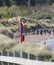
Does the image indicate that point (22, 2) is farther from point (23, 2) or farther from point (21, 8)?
point (21, 8)

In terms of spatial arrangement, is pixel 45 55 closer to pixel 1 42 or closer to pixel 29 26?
pixel 1 42

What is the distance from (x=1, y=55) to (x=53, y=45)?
1.97m

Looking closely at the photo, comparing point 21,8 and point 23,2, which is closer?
point 21,8

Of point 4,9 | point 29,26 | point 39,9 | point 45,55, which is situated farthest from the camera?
point 39,9

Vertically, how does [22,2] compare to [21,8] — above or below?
below

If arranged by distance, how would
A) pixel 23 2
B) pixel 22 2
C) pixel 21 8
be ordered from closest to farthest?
1. pixel 21 8
2. pixel 22 2
3. pixel 23 2

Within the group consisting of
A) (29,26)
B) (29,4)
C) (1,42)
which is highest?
(1,42)

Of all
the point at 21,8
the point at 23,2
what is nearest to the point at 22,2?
the point at 23,2

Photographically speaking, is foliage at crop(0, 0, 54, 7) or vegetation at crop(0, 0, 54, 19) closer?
vegetation at crop(0, 0, 54, 19)

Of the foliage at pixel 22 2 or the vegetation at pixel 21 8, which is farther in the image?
the foliage at pixel 22 2

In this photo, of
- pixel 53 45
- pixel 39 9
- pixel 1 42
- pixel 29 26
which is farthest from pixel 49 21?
pixel 53 45

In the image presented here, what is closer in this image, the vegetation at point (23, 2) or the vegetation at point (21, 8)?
the vegetation at point (21, 8)

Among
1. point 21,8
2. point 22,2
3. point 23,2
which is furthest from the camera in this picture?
point 23,2

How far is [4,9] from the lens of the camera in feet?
128
